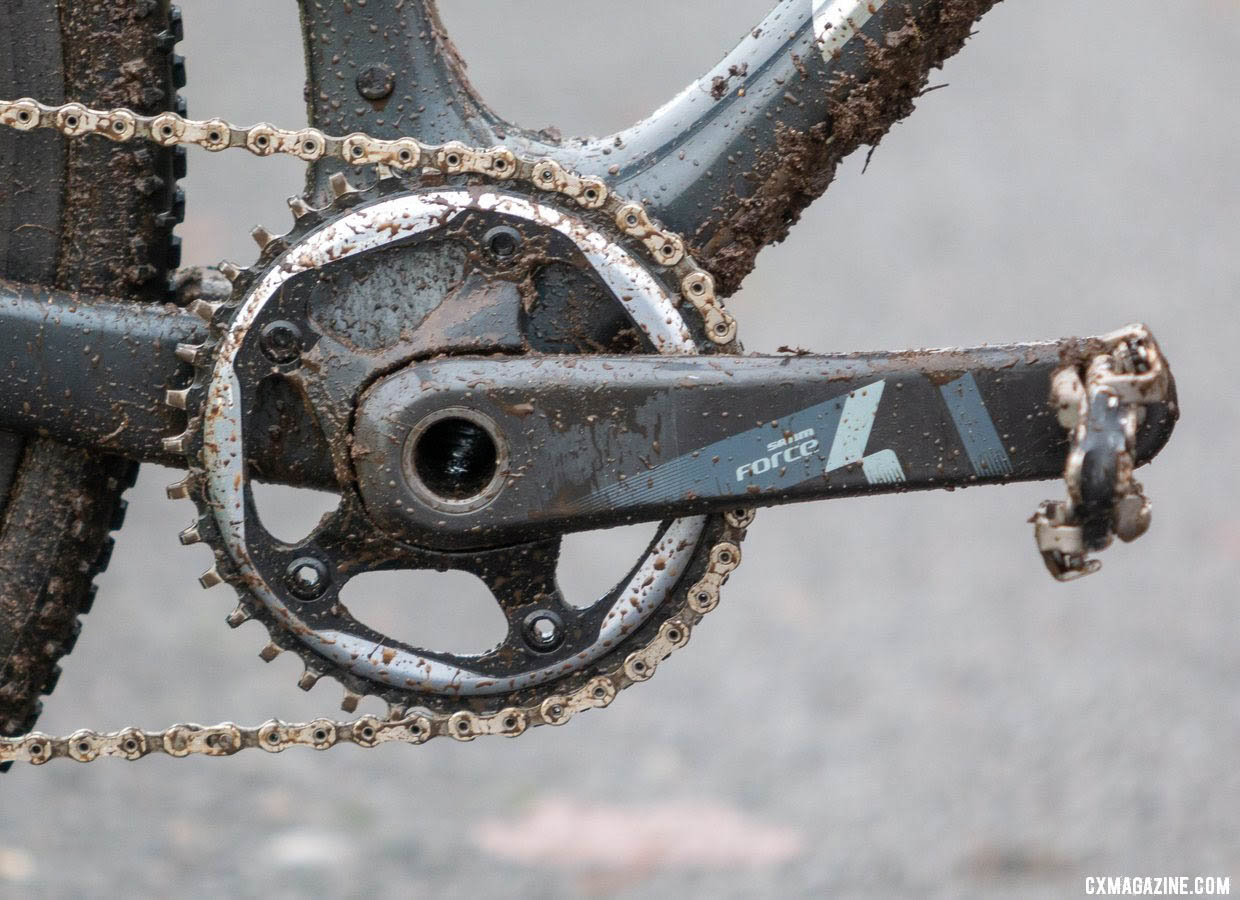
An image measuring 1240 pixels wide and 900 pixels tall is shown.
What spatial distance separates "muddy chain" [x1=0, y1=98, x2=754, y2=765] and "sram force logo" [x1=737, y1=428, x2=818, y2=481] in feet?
0.18

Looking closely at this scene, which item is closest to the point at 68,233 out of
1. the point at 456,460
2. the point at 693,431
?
the point at 456,460

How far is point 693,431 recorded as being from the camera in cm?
102

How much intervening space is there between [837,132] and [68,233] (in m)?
0.56

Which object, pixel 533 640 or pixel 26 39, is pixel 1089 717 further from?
pixel 26 39

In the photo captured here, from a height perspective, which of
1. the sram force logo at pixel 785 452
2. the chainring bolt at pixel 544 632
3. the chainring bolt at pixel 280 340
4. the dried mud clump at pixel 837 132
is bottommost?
the chainring bolt at pixel 544 632

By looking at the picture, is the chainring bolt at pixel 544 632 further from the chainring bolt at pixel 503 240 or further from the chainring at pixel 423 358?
the chainring bolt at pixel 503 240

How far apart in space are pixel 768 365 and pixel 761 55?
0.23 meters

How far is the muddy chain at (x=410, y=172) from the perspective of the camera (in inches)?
40.7

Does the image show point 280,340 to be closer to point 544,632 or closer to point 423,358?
point 423,358

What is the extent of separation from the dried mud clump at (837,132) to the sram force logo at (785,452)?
0.16m

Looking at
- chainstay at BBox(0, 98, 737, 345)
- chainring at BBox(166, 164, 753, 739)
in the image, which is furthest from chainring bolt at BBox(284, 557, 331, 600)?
chainstay at BBox(0, 98, 737, 345)

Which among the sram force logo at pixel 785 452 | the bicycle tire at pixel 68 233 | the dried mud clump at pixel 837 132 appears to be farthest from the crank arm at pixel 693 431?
the bicycle tire at pixel 68 233

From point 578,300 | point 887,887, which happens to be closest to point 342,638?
point 578,300

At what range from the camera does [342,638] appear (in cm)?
106
